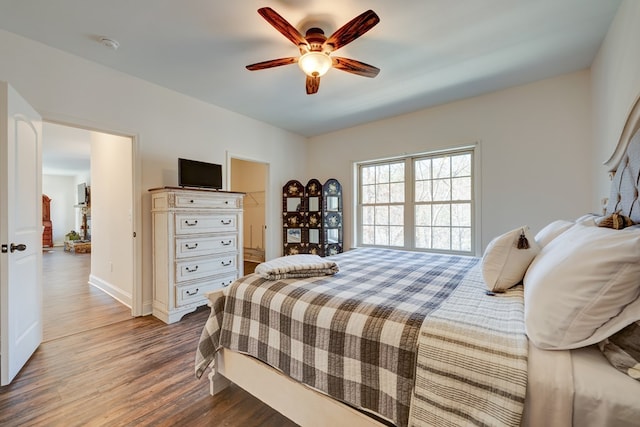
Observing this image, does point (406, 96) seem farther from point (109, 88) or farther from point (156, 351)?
point (156, 351)

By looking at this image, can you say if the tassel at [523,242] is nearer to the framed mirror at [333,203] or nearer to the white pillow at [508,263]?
the white pillow at [508,263]

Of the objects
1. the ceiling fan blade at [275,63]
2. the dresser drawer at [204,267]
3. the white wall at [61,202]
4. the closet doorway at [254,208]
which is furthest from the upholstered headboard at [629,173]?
the white wall at [61,202]

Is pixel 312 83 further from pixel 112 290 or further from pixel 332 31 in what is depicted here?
pixel 112 290

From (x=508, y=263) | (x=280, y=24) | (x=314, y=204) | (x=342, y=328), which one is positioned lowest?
(x=342, y=328)

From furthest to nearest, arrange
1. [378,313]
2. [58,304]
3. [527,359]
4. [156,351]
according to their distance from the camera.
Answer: [58,304], [156,351], [378,313], [527,359]

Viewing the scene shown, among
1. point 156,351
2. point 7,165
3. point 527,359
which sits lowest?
point 156,351

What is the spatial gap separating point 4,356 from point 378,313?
2473mm

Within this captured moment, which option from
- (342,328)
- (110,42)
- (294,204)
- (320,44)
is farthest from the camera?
(294,204)

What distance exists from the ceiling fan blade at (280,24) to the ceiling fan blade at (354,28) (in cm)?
22

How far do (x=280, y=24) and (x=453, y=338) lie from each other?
202 cm

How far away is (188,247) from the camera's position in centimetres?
281

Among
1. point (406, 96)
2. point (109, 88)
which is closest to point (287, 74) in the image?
point (406, 96)

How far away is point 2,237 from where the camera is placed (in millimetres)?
1710

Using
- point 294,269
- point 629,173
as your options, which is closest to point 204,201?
point 294,269
